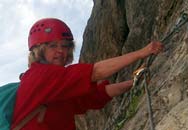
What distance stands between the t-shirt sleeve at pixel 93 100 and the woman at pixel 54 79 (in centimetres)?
33

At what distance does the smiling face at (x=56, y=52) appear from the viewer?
7.04m

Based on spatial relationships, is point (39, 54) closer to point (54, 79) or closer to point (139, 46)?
point (54, 79)

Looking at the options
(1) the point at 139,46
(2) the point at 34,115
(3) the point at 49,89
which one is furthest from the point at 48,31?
(1) the point at 139,46

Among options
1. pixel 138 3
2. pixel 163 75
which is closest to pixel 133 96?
pixel 163 75

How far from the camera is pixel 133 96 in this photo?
27.3 feet

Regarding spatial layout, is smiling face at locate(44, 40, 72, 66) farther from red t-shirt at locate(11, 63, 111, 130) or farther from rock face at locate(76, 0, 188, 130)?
rock face at locate(76, 0, 188, 130)

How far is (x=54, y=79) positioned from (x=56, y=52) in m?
0.68

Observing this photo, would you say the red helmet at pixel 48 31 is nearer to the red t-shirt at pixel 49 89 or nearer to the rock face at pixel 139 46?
the red t-shirt at pixel 49 89

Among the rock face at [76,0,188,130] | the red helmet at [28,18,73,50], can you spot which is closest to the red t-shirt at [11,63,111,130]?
the red helmet at [28,18,73,50]

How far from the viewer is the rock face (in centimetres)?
636

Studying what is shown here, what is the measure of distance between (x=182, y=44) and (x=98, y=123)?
10.1 m

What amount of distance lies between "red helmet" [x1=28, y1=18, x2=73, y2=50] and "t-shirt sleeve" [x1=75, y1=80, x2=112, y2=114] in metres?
1.04

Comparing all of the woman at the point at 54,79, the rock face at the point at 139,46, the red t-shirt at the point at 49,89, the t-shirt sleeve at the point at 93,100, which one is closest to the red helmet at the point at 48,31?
the woman at the point at 54,79

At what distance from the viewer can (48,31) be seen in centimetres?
734
